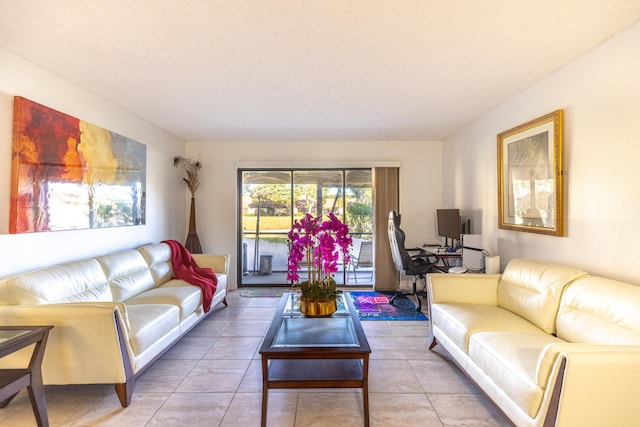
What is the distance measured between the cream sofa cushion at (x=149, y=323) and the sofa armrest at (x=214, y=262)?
1.34 metres

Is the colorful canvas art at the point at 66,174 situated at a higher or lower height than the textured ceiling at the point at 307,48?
lower

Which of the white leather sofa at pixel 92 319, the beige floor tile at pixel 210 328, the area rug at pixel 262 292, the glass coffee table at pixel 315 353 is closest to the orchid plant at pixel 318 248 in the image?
the glass coffee table at pixel 315 353

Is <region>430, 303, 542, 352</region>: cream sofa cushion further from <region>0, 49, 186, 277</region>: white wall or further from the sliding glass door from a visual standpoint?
<region>0, 49, 186, 277</region>: white wall

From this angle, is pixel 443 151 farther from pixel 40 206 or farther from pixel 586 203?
pixel 40 206

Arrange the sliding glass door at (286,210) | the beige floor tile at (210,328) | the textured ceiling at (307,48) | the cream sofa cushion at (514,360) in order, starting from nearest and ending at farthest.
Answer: the cream sofa cushion at (514,360), the textured ceiling at (307,48), the beige floor tile at (210,328), the sliding glass door at (286,210)

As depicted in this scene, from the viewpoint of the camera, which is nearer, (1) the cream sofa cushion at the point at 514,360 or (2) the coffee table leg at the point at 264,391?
(1) the cream sofa cushion at the point at 514,360

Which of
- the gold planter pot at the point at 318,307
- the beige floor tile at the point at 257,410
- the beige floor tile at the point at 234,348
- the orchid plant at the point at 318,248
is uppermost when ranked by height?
the orchid plant at the point at 318,248

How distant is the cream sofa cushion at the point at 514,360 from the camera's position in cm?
156

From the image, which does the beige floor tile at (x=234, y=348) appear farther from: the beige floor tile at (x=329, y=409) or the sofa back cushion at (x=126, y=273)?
the sofa back cushion at (x=126, y=273)

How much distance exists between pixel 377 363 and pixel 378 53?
258cm

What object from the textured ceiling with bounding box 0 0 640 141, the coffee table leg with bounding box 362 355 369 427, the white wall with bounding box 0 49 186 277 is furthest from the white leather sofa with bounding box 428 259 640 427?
the white wall with bounding box 0 49 186 277

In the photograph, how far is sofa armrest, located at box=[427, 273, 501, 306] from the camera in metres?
2.85

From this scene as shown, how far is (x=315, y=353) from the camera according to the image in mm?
1910

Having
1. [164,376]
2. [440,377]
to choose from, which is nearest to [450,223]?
[440,377]
